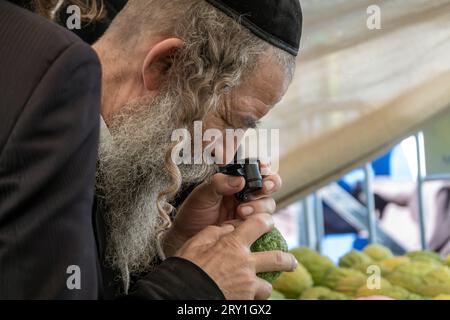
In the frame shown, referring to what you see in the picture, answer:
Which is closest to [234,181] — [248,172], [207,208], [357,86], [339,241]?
[248,172]

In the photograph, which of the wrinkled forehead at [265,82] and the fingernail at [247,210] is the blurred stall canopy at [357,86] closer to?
the wrinkled forehead at [265,82]

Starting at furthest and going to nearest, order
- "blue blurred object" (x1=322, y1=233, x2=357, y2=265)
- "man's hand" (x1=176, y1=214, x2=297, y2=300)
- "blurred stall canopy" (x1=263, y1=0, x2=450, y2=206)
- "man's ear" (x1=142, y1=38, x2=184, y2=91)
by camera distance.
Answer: "blue blurred object" (x1=322, y1=233, x2=357, y2=265) < "blurred stall canopy" (x1=263, y1=0, x2=450, y2=206) < "man's ear" (x1=142, y1=38, x2=184, y2=91) < "man's hand" (x1=176, y1=214, x2=297, y2=300)

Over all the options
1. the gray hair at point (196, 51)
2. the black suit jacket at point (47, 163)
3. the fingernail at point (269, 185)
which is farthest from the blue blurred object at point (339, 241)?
the black suit jacket at point (47, 163)

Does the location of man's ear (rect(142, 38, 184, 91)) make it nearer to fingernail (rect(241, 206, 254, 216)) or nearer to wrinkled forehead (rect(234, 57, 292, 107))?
wrinkled forehead (rect(234, 57, 292, 107))

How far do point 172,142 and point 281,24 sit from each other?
310 mm

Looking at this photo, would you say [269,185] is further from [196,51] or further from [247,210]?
[196,51]

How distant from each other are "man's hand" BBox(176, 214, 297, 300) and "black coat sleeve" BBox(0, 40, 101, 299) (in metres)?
0.29

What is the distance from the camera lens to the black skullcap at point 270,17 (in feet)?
4.42

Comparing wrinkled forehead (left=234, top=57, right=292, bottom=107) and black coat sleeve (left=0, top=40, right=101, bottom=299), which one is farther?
wrinkled forehead (left=234, top=57, right=292, bottom=107)

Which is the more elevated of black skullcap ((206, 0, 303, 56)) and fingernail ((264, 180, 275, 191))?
black skullcap ((206, 0, 303, 56))

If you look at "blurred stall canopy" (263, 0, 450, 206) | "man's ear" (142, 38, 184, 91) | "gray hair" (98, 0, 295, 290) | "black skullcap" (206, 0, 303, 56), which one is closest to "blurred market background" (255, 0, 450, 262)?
"blurred stall canopy" (263, 0, 450, 206)

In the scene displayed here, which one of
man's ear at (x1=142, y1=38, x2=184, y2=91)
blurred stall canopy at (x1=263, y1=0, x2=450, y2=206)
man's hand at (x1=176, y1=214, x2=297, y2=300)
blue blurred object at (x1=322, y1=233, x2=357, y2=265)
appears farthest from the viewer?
blue blurred object at (x1=322, y1=233, x2=357, y2=265)

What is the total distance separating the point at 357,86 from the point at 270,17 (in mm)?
791

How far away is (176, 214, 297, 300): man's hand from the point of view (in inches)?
45.3
